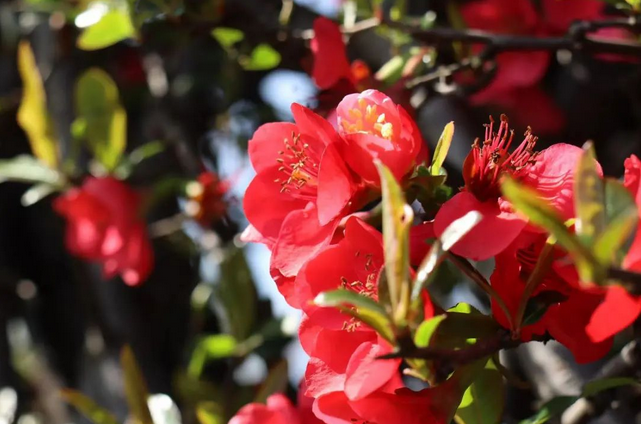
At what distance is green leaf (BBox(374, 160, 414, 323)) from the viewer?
409 millimetres

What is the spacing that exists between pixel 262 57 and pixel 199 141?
57 cm

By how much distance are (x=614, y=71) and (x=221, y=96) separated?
0.79m

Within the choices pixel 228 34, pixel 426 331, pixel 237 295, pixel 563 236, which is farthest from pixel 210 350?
pixel 563 236

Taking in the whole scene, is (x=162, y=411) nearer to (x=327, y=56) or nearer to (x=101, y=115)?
(x=327, y=56)

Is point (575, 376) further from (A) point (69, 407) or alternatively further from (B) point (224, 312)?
(A) point (69, 407)

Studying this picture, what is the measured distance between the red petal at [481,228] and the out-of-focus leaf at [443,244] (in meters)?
0.02

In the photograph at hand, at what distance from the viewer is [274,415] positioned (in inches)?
25.9

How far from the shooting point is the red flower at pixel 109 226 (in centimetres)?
119

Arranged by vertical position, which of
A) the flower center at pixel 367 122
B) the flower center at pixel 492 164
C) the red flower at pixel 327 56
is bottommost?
the red flower at pixel 327 56

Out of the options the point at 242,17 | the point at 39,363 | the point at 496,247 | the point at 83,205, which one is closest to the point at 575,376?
the point at 496,247

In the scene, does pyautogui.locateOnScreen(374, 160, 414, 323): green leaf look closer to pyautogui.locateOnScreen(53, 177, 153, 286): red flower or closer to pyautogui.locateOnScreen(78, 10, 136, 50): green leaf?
pyautogui.locateOnScreen(78, 10, 136, 50): green leaf

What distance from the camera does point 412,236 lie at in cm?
49

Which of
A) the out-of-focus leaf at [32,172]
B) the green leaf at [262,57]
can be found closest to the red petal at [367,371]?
the green leaf at [262,57]

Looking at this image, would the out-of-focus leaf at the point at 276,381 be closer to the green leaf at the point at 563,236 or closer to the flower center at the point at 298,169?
the flower center at the point at 298,169
